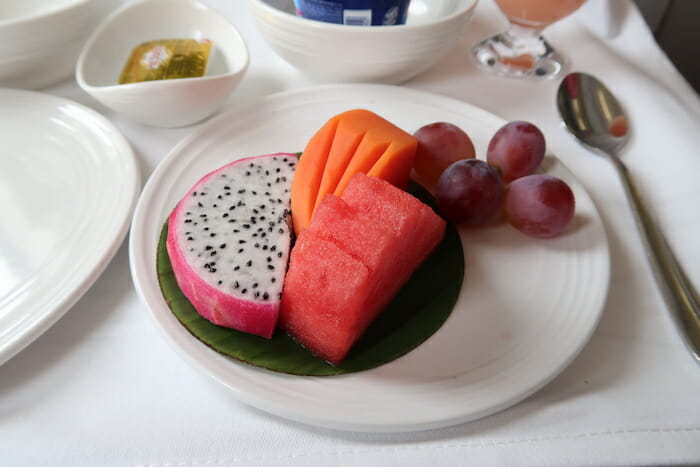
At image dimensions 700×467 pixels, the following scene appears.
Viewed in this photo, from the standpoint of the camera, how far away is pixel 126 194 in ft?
3.16

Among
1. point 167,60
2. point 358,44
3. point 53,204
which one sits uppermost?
point 358,44

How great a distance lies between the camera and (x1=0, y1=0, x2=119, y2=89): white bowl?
1085mm

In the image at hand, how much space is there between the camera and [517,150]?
3.22 ft

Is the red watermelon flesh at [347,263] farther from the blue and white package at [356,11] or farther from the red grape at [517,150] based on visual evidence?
the blue and white package at [356,11]

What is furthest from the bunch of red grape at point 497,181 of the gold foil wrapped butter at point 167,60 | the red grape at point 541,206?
the gold foil wrapped butter at point 167,60

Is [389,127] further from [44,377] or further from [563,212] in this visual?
[44,377]

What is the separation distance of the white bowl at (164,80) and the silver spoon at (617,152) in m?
0.80

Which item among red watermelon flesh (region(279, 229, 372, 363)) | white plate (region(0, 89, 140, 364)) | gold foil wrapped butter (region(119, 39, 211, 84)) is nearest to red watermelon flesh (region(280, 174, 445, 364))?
red watermelon flesh (region(279, 229, 372, 363))

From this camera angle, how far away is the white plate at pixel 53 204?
A: 0.80 meters

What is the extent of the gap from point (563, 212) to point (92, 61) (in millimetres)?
1109

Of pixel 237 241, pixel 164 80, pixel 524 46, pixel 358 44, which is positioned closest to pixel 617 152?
pixel 524 46

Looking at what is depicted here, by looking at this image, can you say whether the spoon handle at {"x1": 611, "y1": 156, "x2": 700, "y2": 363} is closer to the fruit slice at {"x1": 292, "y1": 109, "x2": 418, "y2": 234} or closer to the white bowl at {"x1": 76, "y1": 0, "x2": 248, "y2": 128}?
the fruit slice at {"x1": 292, "y1": 109, "x2": 418, "y2": 234}

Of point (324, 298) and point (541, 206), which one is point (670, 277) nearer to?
point (541, 206)

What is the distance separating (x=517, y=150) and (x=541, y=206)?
0.16m
